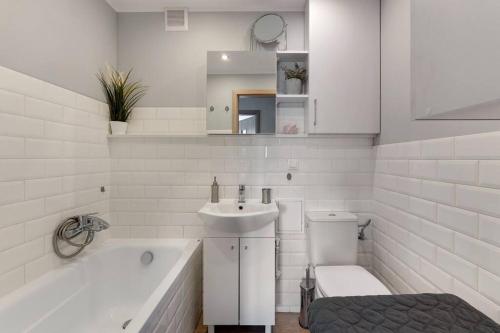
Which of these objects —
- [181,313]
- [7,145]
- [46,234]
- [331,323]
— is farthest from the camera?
[181,313]

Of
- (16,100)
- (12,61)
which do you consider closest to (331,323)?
(16,100)

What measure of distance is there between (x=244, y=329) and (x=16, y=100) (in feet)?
6.61

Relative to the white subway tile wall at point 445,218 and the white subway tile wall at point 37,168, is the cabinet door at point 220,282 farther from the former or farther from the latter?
the white subway tile wall at point 445,218

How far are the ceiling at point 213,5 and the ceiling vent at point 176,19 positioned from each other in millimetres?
36

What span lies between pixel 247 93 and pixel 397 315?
166 centimetres

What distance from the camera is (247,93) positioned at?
199cm

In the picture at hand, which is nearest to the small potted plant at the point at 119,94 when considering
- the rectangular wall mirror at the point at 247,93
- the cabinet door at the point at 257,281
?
the rectangular wall mirror at the point at 247,93

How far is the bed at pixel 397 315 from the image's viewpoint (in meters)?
0.80

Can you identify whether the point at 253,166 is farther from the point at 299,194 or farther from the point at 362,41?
the point at 362,41

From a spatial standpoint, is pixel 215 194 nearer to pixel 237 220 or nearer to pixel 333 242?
pixel 237 220

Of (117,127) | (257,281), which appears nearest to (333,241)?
(257,281)

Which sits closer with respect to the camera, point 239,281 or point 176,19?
point 239,281

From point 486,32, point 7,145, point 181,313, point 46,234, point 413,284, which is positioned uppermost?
point 486,32

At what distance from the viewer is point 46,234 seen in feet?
4.74
